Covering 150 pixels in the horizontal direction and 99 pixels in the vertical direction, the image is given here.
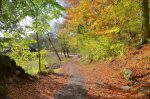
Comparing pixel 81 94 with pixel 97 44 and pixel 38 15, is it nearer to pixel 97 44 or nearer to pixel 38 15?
pixel 38 15

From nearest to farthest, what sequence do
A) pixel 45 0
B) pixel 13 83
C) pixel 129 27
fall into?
pixel 13 83, pixel 45 0, pixel 129 27

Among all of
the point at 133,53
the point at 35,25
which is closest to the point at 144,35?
the point at 133,53

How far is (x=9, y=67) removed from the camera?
13617 mm

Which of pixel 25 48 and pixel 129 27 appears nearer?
pixel 25 48

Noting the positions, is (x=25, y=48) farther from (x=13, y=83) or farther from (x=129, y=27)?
(x=129, y=27)

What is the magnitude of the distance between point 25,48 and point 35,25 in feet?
6.97

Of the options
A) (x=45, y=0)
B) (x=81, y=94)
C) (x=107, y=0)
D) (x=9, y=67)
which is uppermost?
(x=107, y=0)

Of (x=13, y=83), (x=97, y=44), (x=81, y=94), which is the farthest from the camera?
(x=97, y=44)

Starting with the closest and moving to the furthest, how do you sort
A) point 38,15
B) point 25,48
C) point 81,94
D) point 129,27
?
point 81,94, point 38,15, point 25,48, point 129,27

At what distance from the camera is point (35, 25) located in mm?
16578

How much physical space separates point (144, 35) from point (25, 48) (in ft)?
27.5

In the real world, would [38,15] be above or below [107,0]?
below

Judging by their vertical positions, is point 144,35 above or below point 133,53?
above

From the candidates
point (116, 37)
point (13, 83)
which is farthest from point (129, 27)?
point (13, 83)
